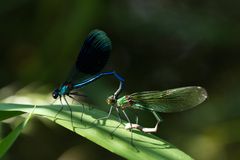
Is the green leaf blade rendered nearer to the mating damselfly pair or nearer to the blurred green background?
the mating damselfly pair

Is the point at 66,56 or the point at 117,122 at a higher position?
the point at 66,56

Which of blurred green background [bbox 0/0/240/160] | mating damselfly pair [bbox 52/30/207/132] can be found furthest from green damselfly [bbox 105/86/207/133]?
blurred green background [bbox 0/0/240/160]

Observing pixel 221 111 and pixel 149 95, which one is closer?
pixel 149 95

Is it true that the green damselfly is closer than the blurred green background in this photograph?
Yes

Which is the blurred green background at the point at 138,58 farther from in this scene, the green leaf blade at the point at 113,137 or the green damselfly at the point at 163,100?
the green leaf blade at the point at 113,137

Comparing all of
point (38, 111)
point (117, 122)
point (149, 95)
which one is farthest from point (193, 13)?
point (38, 111)

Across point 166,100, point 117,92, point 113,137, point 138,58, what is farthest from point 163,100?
point 138,58

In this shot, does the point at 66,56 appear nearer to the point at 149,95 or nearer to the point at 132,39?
the point at 132,39

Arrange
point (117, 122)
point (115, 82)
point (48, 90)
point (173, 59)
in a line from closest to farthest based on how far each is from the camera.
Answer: point (117, 122) → point (48, 90) → point (115, 82) → point (173, 59)
